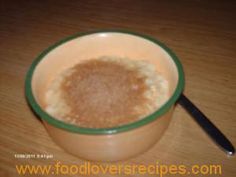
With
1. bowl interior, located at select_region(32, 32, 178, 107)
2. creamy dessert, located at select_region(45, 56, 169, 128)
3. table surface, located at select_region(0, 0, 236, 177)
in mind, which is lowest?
table surface, located at select_region(0, 0, 236, 177)

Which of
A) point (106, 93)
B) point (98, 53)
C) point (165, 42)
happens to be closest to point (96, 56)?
point (98, 53)

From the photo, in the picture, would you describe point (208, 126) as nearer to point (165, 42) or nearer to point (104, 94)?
point (104, 94)

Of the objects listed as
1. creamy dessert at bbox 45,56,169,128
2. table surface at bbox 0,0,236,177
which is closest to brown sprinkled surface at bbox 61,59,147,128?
creamy dessert at bbox 45,56,169,128

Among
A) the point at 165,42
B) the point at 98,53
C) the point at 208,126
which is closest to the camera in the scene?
the point at 208,126

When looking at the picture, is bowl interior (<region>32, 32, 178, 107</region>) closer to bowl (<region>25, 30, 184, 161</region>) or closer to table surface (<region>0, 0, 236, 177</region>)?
bowl (<region>25, 30, 184, 161</region>)

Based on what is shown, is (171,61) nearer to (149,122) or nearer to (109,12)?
(149,122)
